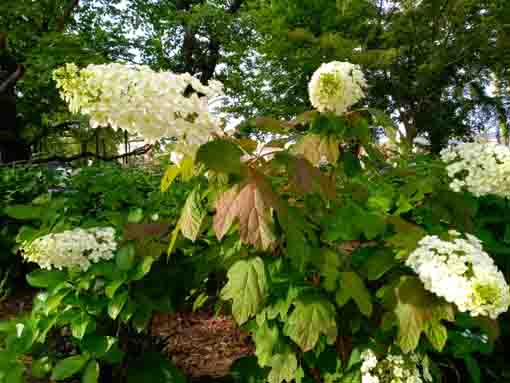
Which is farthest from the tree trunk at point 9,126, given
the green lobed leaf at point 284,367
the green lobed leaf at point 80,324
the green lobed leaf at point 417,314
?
the green lobed leaf at point 417,314

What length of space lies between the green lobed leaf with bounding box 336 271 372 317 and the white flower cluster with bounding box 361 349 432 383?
0.22m

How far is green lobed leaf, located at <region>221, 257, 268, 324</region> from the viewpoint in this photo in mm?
1306

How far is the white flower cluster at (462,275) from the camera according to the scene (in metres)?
1.11

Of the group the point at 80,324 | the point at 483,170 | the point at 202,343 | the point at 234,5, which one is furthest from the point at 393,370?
the point at 234,5

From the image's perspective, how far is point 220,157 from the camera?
1158 millimetres

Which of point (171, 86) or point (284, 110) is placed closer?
point (171, 86)

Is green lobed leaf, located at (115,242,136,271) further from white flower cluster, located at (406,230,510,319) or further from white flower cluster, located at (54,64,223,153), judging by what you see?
white flower cluster, located at (406,230,510,319)

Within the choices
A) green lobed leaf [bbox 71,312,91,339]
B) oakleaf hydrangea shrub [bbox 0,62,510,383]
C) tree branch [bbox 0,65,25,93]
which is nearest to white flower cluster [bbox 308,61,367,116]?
oakleaf hydrangea shrub [bbox 0,62,510,383]

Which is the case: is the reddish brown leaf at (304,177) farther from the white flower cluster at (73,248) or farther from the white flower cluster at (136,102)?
the white flower cluster at (73,248)

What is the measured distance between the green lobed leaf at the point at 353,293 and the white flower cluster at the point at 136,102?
2.11 ft

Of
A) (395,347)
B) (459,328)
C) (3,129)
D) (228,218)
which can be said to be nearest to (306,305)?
(395,347)

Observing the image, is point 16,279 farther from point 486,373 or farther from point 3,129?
point 3,129

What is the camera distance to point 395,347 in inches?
60.6

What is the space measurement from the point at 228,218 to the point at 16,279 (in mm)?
4025
